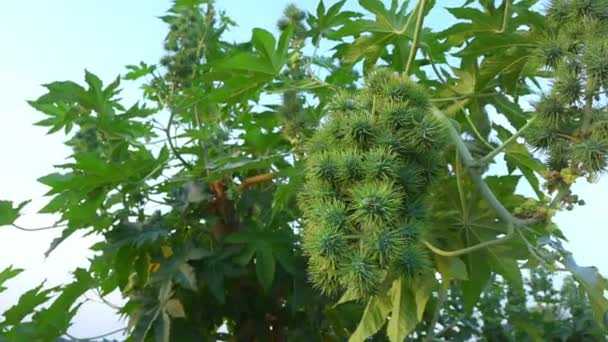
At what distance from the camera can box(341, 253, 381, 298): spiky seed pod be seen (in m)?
1.41

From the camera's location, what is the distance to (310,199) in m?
1.56

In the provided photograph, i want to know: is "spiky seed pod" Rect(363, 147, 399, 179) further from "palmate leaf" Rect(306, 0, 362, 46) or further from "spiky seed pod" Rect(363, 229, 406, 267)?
"palmate leaf" Rect(306, 0, 362, 46)

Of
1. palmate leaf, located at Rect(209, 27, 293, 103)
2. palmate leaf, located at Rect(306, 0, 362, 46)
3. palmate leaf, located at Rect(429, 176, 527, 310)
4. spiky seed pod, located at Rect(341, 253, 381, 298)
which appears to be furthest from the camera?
palmate leaf, located at Rect(306, 0, 362, 46)

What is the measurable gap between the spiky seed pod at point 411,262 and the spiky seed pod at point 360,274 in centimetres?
6

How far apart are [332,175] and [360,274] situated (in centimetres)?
18

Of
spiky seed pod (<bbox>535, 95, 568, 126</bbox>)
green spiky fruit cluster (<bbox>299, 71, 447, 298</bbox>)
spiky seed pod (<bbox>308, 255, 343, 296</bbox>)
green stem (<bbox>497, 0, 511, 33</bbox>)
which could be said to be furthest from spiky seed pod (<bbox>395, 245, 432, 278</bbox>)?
green stem (<bbox>497, 0, 511, 33</bbox>)

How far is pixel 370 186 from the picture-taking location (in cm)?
143

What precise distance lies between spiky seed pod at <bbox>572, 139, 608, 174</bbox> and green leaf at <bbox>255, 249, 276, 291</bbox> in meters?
0.92

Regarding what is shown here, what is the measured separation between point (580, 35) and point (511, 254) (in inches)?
23.7

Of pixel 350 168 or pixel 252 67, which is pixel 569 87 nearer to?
pixel 350 168

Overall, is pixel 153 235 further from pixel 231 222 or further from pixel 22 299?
pixel 22 299

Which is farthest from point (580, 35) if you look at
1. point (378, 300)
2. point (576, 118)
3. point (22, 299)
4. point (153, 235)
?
point (22, 299)

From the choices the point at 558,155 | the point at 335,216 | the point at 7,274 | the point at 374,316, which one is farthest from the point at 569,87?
the point at 7,274

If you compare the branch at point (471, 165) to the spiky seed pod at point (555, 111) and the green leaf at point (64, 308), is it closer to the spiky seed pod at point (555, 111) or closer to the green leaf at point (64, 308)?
the spiky seed pod at point (555, 111)
